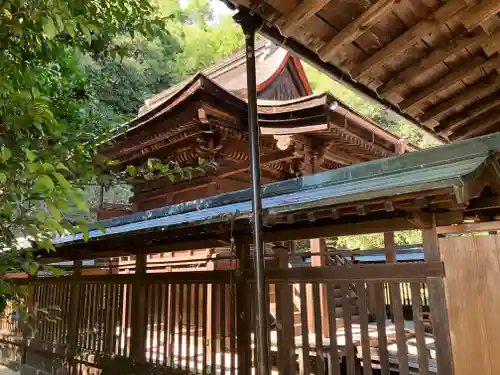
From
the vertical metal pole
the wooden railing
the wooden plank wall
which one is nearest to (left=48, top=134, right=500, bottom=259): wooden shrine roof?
the vertical metal pole

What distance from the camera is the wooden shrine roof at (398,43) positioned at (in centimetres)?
254

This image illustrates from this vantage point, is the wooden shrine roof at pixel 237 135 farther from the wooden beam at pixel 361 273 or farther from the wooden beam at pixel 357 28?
the wooden beam at pixel 357 28

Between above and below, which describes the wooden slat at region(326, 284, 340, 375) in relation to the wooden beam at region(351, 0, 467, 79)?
below

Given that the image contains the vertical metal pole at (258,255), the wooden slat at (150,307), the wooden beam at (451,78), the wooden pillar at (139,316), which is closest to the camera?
the wooden beam at (451,78)

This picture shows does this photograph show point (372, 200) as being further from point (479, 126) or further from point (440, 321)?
point (479, 126)

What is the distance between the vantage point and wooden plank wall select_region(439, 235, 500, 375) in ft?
9.27

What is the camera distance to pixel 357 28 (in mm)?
2619

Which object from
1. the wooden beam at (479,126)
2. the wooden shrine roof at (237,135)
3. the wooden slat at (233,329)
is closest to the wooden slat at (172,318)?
the wooden slat at (233,329)

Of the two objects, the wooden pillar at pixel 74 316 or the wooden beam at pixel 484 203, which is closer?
the wooden beam at pixel 484 203

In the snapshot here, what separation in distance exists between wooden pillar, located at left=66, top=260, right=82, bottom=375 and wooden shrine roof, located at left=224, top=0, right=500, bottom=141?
617cm

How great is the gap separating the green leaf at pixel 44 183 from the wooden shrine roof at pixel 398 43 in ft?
5.75

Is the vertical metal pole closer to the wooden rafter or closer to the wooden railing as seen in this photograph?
Result: the wooden railing

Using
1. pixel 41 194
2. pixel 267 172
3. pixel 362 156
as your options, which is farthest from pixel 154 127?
pixel 41 194

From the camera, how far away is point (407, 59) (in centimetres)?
309
